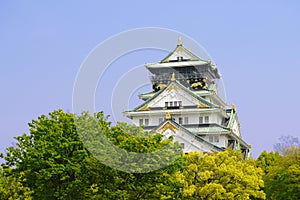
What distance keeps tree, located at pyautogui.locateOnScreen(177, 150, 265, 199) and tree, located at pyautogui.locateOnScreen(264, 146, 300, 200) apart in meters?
2.90

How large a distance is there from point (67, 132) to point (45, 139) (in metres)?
1.19

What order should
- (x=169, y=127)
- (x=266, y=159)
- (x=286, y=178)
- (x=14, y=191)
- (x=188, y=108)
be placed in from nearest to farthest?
(x=14, y=191) → (x=286, y=178) → (x=169, y=127) → (x=188, y=108) → (x=266, y=159)

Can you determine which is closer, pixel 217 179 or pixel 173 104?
pixel 217 179

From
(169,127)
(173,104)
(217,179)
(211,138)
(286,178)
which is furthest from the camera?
(173,104)

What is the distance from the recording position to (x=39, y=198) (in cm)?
2944

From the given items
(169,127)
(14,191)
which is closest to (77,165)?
(14,191)

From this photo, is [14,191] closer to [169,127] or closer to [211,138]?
[169,127]

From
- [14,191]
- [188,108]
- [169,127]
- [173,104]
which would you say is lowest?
[14,191]

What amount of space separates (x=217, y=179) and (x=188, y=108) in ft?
64.3

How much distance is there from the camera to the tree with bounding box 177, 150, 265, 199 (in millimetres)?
34844

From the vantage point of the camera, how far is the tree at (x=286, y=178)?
3806 cm

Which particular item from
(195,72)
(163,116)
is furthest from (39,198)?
(195,72)

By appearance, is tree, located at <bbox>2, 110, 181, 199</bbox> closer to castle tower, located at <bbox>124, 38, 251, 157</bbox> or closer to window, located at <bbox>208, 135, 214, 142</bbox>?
castle tower, located at <bbox>124, 38, 251, 157</bbox>

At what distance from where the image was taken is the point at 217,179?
36.1 meters
